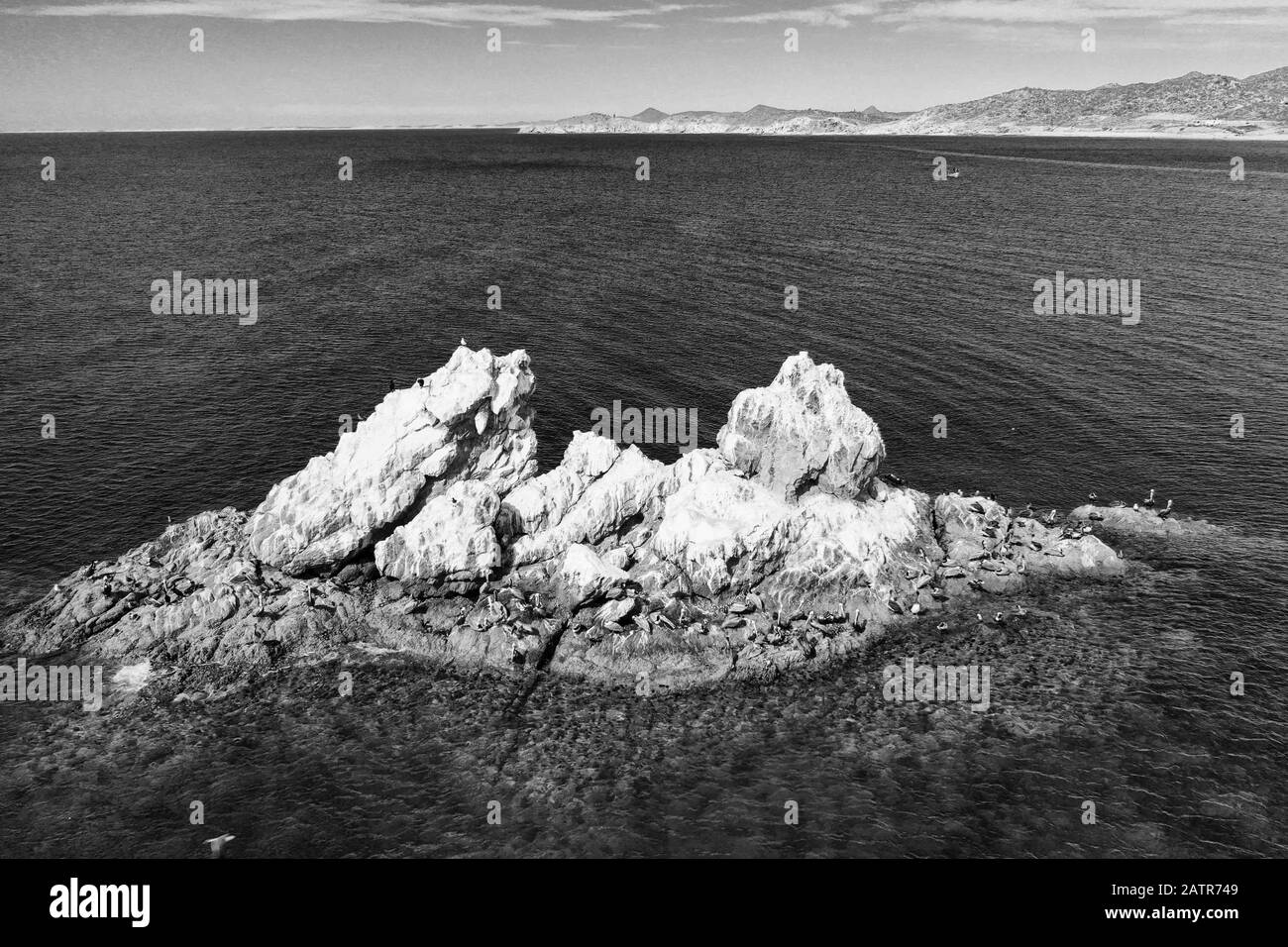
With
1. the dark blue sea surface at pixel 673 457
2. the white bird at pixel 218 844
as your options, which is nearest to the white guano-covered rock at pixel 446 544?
the dark blue sea surface at pixel 673 457

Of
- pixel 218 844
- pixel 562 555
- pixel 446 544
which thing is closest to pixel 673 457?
pixel 562 555

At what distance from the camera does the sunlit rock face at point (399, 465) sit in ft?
197

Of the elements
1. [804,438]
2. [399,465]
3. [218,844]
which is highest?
[804,438]

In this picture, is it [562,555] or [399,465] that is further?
[399,465]

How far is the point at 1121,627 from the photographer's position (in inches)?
2272

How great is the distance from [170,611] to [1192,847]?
6008 cm

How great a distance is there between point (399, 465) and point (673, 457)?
2729cm

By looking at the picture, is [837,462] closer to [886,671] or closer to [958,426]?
[886,671]

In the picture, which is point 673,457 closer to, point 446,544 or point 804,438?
point 804,438

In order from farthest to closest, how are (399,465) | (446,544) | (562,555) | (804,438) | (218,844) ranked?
(804,438) → (399,465) → (562,555) → (446,544) → (218,844)

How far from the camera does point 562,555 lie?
200ft
